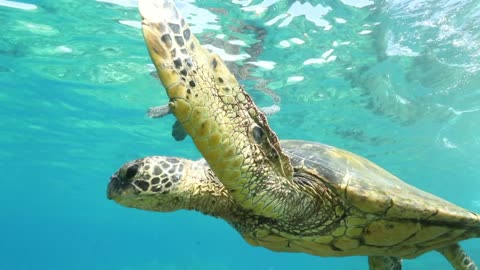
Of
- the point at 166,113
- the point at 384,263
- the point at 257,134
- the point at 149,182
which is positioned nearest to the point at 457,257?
the point at 384,263

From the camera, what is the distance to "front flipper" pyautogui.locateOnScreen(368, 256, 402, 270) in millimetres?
4700

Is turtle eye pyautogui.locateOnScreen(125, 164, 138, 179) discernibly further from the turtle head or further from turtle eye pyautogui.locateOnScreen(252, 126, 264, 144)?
turtle eye pyautogui.locateOnScreen(252, 126, 264, 144)

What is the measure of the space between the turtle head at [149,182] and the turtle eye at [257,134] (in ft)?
2.61

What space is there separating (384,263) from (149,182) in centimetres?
337

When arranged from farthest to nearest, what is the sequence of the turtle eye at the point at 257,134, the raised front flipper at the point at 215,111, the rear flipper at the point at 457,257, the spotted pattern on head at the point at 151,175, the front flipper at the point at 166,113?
the front flipper at the point at 166,113 < the rear flipper at the point at 457,257 < the spotted pattern on head at the point at 151,175 < the turtle eye at the point at 257,134 < the raised front flipper at the point at 215,111

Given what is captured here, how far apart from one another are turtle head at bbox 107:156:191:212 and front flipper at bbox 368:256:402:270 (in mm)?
2949

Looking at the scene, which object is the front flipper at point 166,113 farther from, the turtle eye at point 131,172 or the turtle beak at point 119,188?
the turtle beak at point 119,188

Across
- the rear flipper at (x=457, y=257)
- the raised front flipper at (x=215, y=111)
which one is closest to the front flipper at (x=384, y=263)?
the rear flipper at (x=457, y=257)

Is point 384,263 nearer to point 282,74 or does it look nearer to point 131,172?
point 131,172

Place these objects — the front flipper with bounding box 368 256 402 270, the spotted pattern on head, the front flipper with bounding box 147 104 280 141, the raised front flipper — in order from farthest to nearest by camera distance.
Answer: the front flipper with bounding box 147 104 280 141 → the front flipper with bounding box 368 256 402 270 → the spotted pattern on head → the raised front flipper

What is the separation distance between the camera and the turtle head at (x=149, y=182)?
2.80 meters

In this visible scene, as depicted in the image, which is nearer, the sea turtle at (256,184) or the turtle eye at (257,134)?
the sea turtle at (256,184)

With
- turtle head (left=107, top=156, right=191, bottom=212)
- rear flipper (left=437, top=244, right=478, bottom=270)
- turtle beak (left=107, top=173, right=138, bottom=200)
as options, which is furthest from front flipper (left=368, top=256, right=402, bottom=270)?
turtle beak (left=107, top=173, right=138, bottom=200)

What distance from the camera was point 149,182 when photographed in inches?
111
